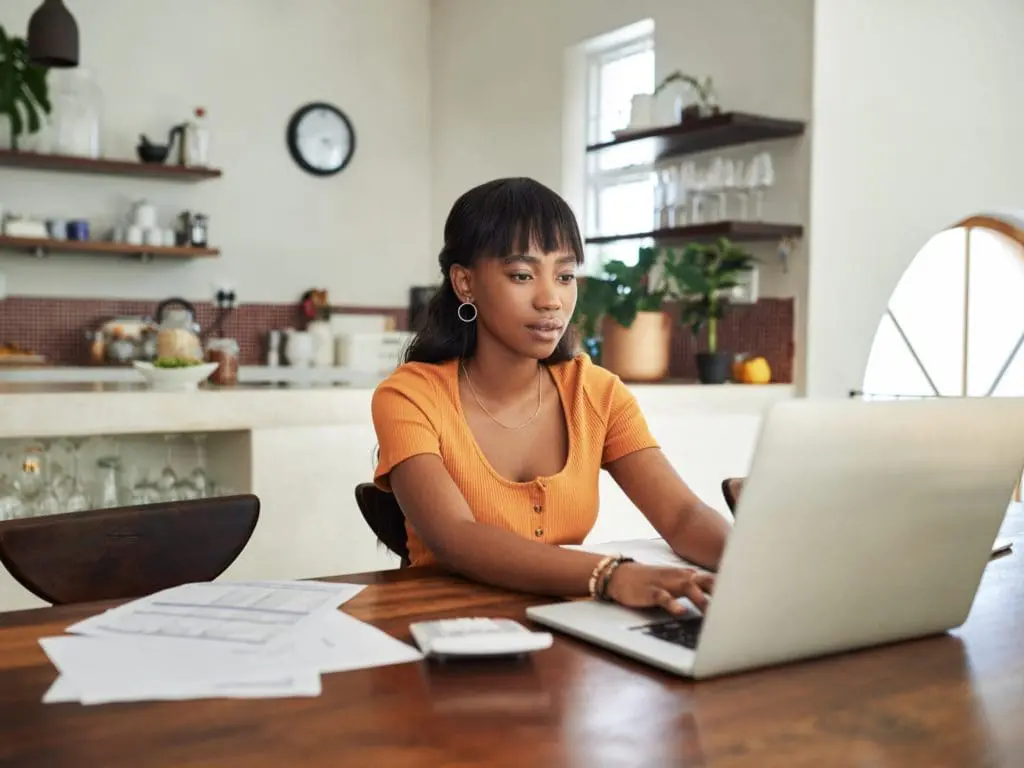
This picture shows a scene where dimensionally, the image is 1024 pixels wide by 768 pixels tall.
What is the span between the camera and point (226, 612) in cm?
110

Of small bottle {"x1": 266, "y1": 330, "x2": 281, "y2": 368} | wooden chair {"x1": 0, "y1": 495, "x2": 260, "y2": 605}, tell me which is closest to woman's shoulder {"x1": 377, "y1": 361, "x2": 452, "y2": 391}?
wooden chair {"x1": 0, "y1": 495, "x2": 260, "y2": 605}

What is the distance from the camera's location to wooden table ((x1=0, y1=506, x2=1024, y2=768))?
763 mm

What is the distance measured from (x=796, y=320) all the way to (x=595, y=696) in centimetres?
328

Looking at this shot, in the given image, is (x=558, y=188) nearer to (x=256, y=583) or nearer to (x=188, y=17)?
(x=188, y=17)

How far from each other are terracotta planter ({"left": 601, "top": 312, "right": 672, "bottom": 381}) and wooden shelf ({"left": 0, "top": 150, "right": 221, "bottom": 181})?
8.29ft

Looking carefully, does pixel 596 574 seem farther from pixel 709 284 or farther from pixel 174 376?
pixel 709 284

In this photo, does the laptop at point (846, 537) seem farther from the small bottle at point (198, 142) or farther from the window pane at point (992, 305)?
the small bottle at point (198, 142)

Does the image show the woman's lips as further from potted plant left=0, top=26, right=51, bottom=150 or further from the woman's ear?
potted plant left=0, top=26, right=51, bottom=150

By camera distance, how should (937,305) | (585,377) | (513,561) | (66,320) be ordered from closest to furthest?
(513,561), (585,377), (937,305), (66,320)

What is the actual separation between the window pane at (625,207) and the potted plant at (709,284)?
106 centimetres

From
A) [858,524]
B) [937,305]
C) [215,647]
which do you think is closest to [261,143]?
[937,305]

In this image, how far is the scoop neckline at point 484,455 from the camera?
1606mm

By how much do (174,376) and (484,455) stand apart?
4.98 feet

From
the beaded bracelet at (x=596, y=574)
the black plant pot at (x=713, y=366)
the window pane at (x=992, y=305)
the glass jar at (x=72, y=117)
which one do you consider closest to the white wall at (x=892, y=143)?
the window pane at (x=992, y=305)
